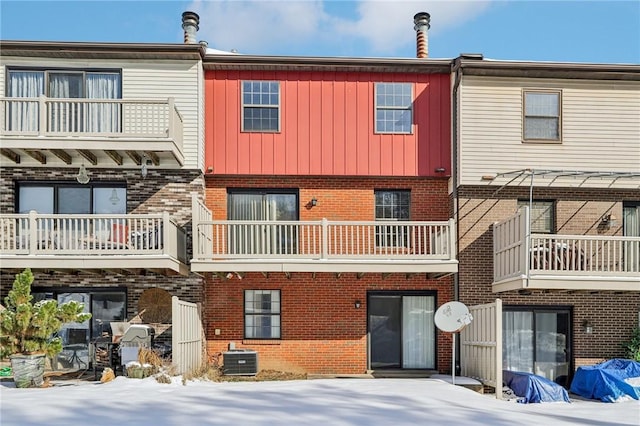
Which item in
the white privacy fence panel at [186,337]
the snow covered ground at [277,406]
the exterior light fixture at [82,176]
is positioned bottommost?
the snow covered ground at [277,406]

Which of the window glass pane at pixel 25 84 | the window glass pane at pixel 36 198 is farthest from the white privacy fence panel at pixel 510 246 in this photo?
the window glass pane at pixel 25 84

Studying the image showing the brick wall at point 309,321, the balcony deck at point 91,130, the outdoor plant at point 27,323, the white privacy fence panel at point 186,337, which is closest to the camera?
the outdoor plant at point 27,323

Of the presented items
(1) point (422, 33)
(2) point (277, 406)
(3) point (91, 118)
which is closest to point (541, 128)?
(1) point (422, 33)

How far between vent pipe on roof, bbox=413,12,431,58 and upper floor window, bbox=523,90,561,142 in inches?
129

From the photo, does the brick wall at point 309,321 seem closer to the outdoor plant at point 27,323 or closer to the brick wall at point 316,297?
A: the brick wall at point 316,297

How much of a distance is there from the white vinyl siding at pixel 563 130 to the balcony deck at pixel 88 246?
25.0ft

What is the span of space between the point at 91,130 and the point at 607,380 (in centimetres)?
1342

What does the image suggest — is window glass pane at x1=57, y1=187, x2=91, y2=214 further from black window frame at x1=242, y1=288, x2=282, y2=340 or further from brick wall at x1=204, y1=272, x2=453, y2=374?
black window frame at x1=242, y1=288, x2=282, y2=340

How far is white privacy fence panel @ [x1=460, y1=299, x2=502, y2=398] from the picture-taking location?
43.1ft

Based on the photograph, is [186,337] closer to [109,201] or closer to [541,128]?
[109,201]

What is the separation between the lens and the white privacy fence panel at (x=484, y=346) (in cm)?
1312

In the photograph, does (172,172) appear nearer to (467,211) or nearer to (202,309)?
(202,309)

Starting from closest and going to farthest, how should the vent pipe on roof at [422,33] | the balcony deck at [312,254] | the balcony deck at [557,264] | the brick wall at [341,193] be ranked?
1. the balcony deck at [557,264]
2. the balcony deck at [312,254]
3. the brick wall at [341,193]
4. the vent pipe on roof at [422,33]

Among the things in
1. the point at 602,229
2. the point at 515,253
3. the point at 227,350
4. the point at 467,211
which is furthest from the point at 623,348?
the point at 227,350
